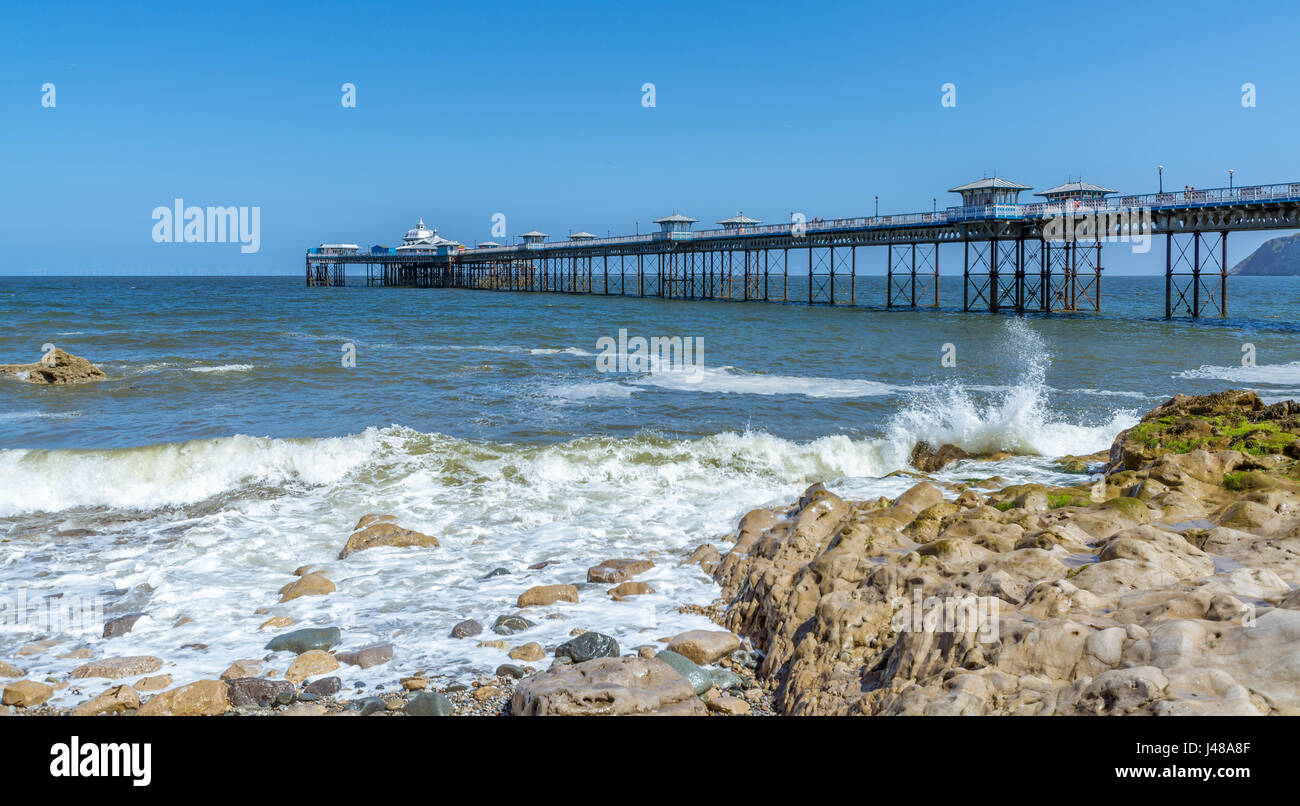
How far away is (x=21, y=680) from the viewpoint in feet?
19.2

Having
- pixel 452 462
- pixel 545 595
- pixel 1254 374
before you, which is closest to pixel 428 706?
pixel 545 595

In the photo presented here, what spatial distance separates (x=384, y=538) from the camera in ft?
30.4

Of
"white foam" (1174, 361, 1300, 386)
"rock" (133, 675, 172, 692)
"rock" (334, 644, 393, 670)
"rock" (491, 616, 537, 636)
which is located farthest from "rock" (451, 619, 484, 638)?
"white foam" (1174, 361, 1300, 386)

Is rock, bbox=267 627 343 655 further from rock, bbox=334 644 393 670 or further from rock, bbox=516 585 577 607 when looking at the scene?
rock, bbox=516 585 577 607

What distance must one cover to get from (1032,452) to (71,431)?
52.8 ft

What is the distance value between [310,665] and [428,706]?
122 cm

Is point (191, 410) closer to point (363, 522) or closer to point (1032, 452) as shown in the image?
point (363, 522)

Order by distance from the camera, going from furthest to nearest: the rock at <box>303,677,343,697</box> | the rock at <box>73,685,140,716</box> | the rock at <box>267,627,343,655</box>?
the rock at <box>267,627,343,655</box>
the rock at <box>303,677,343,697</box>
the rock at <box>73,685,140,716</box>

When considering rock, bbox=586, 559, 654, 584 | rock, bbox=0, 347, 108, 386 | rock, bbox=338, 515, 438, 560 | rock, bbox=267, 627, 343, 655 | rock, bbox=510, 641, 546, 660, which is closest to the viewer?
rock, bbox=510, 641, 546, 660

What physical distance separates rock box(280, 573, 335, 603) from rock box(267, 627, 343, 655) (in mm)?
1055

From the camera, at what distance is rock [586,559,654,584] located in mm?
8062

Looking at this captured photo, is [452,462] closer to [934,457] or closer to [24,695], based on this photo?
[934,457]

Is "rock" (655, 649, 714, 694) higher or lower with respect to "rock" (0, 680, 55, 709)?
higher

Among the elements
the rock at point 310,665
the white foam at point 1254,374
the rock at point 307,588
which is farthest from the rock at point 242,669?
the white foam at point 1254,374
